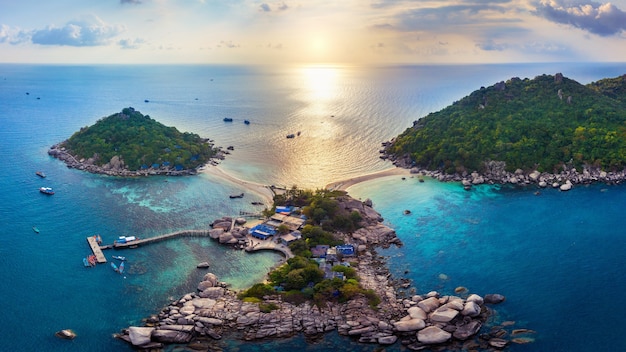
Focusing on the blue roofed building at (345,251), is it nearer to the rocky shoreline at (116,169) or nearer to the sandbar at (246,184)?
the sandbar at (246,184)

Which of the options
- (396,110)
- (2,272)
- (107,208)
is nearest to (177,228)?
(107,208)

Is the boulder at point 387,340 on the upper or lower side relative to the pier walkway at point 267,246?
lower

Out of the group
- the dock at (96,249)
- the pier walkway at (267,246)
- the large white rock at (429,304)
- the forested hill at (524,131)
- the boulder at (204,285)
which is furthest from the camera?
the forested hill at (524,131)

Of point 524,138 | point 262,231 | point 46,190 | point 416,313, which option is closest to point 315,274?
point 416,313

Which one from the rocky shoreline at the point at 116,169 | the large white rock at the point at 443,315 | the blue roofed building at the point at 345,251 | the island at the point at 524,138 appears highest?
the island at the point at 524,138

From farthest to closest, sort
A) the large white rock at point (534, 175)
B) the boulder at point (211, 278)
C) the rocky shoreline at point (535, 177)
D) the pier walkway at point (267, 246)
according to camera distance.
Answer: the large white rock at point (534, 175) → the rocky shoreline at point (535, 177) → the pier walkway at point (267, 246) → the boulder at point (211, 278)

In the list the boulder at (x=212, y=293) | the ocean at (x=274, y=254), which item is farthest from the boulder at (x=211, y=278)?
the ocean at (x=274, y=254)

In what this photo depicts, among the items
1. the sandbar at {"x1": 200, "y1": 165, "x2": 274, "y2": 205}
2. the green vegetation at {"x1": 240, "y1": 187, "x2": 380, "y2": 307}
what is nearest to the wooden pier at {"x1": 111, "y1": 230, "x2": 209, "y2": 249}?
the green vegetation at {"x1": 240, "y1": 187, "x2": 380, "y2": 307}

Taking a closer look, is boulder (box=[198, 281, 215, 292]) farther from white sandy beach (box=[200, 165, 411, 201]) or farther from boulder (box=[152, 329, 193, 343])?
white sandy beach (box=[200, 165, 411, 201])
